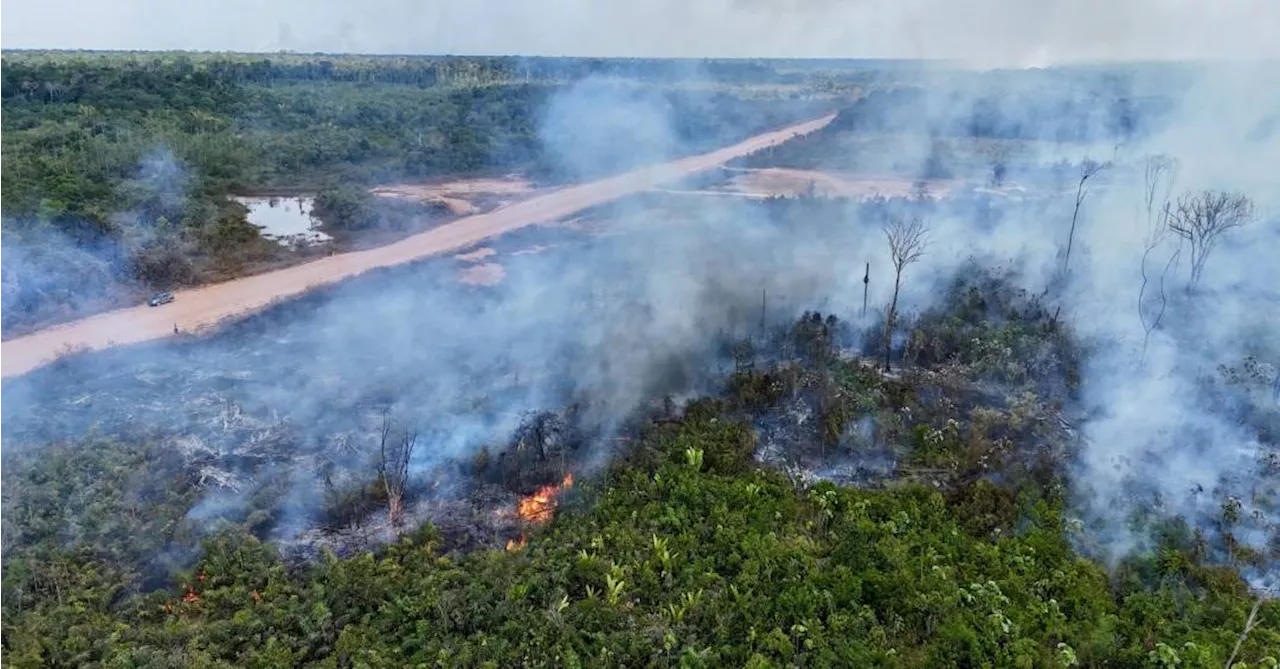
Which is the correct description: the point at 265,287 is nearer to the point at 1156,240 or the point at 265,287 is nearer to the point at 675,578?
the point at 675,578

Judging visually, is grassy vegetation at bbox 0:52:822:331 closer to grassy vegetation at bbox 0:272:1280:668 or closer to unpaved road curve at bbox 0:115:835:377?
unpaved road curve at bbox 0:115:835:377

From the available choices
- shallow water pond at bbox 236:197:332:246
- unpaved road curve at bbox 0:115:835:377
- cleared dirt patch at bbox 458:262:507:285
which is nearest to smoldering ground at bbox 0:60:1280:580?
cleared dirt patch at bbox 458:262:507:285

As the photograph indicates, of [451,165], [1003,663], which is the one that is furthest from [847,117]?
[1003,663]

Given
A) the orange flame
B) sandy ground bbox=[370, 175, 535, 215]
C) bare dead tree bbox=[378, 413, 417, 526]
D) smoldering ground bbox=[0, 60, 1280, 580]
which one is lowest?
the orange flame

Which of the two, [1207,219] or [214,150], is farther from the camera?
[214,150]

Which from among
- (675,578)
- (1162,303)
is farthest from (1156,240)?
(675,578)
